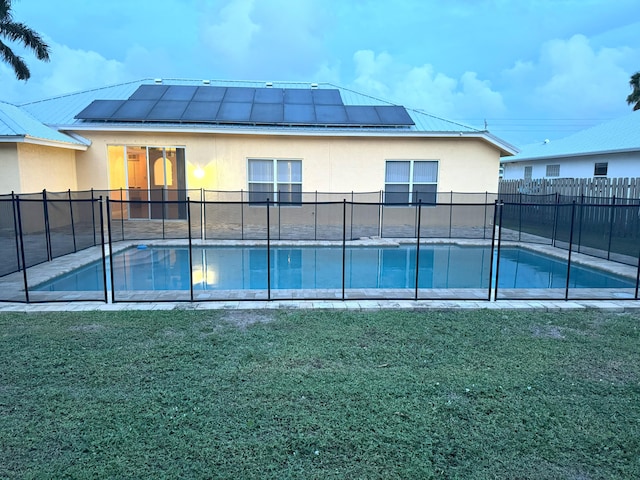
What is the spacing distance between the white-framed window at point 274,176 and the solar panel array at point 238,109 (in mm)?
1345

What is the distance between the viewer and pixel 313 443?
3033 millimetres

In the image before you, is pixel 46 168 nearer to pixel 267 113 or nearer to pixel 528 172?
pixel 267 113

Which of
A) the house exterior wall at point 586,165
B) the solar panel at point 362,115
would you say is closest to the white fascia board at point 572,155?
the house exterior wall at point 586,165

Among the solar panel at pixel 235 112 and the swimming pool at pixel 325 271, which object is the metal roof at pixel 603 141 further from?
the solar panel at pixel 235 112

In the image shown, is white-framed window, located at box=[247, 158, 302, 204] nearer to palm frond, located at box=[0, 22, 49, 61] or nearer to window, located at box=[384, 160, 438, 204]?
window, located at box=[384, 160, 438, 204]

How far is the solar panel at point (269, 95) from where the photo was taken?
16797 mm

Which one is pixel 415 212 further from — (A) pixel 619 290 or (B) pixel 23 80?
(B) pixel 23 80

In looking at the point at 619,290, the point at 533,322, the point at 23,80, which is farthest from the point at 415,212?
the point at 23,80

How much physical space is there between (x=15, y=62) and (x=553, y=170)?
25650 millimetres

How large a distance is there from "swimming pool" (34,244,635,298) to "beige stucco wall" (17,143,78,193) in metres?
3.62

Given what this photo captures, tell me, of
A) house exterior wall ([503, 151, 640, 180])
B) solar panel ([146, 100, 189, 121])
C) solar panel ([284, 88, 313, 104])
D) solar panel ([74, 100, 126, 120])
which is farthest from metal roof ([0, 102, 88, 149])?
house exterior wall ([503, 151, 640, 180])

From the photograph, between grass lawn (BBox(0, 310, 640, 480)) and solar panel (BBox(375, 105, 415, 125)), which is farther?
solar panel (BBox(375, 105, 415, 125))

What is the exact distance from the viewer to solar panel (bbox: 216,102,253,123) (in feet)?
48.5

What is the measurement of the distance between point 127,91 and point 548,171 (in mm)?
21016
